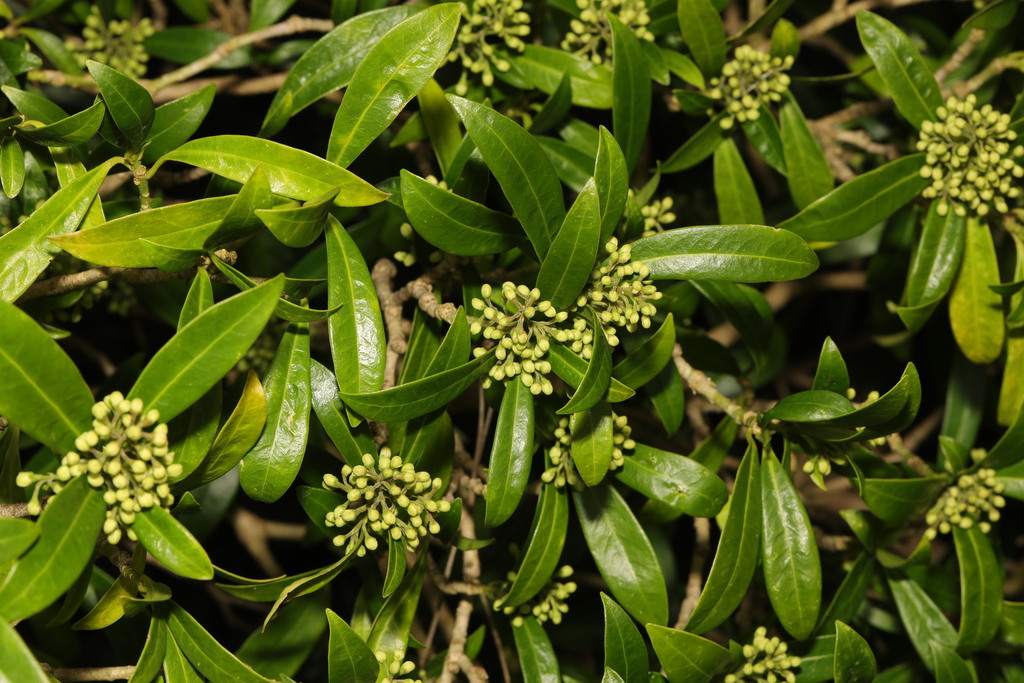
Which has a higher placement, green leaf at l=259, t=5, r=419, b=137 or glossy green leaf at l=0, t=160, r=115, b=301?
green leaf at l=259, t=5, r=419, b=137

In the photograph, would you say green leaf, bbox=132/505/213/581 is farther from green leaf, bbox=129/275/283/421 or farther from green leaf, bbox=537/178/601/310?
green leaf, bbox=537/178/601/310

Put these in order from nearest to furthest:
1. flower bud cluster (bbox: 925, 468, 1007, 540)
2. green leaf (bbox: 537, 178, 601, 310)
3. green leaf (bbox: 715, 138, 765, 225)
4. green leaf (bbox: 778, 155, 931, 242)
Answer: green leaf (bbox: 537, 178, 601, 310)
green leaf (bbox: 778, 155, 931, 242)
flower bud cluster (bbox: 925, 468, 1007, 540)
green leaf (bbox: 715, 138, 765, 225)

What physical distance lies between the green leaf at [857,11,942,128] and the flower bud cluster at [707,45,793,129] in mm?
162

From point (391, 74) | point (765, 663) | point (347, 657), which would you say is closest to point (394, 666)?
point (347, 657)

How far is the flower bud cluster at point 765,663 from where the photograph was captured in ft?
4.95

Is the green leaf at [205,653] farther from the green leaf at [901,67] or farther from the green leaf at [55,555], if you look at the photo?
the green leaf at [901,67]

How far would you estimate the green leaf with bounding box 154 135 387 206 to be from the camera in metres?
1.19

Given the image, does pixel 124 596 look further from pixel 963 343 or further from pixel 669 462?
pixel 963 343

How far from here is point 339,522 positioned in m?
1.24

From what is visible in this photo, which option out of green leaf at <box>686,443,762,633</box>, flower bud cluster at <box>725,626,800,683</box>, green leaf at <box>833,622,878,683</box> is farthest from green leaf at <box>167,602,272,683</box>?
green leaf at <box>833,622,878,683</box>

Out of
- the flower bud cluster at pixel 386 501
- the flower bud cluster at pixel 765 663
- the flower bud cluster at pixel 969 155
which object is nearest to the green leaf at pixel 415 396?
the flower bud cluster at pixel 386 501

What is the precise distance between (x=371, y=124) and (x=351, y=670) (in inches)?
31.4

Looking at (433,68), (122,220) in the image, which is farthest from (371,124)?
(122,220)

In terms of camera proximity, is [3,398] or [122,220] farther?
[122,220]
